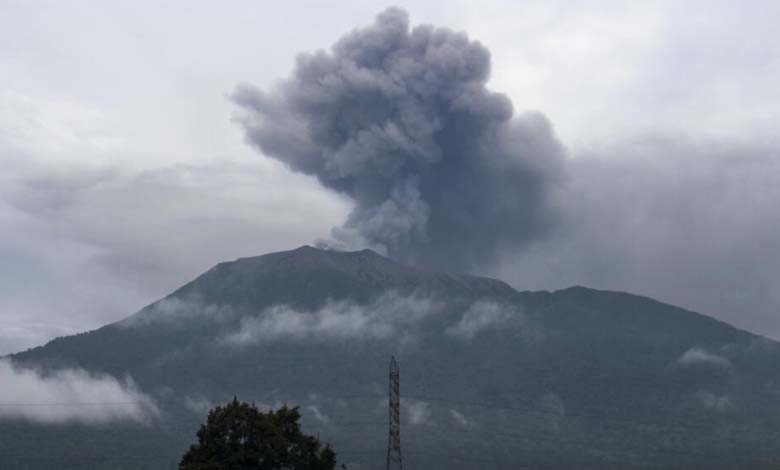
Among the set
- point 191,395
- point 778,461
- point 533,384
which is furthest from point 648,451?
point 191,395

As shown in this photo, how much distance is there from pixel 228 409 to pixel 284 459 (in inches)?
154

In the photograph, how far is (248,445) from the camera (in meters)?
62.9

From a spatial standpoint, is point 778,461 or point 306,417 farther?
point 306,417

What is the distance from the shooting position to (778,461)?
536 feet

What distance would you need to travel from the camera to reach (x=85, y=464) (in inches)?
5871

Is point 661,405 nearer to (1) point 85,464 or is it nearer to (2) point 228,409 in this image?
(1) point 85,464

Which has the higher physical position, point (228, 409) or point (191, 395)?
point (191, 395)

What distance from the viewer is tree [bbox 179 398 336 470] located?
62688mm

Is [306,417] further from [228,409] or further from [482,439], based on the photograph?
[228,409]

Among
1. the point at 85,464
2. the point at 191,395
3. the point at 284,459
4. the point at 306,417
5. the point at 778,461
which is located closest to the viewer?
the point at 284,459

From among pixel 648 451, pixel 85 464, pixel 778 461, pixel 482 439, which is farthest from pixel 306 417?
pixel 778 461

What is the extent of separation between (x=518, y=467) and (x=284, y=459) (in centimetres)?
9411

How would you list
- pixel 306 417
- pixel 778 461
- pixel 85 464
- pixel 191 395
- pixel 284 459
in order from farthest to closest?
pixel 191 395 → pixel 306 417 → pixel 778 461 → pixel 85 464 → pixel 284 459

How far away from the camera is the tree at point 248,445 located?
2468 inches
